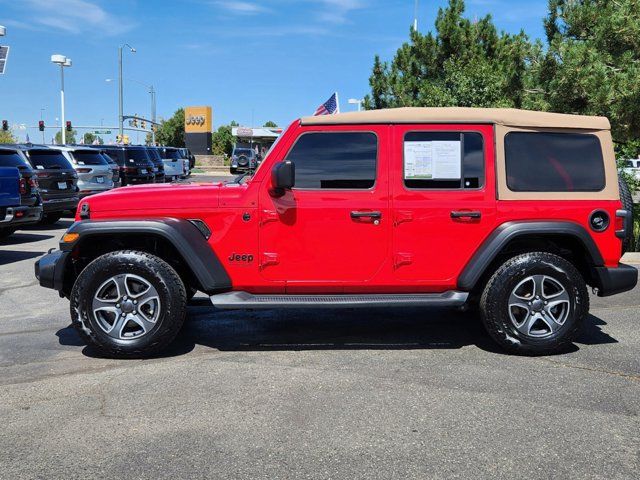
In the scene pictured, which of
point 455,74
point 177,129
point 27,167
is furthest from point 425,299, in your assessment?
point 177,129

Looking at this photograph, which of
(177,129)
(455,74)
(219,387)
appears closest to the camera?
(219,387)

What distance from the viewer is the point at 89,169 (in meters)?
15.7

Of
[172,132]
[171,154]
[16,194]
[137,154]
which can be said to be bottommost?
[16,194]

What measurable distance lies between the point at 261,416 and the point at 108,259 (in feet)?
6.03

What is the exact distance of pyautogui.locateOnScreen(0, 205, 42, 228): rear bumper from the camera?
975 cm

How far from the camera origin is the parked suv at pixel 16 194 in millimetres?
9664

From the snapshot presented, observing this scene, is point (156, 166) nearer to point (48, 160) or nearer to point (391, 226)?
point (48, 160)

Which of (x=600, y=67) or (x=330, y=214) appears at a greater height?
(x=600, y=67)

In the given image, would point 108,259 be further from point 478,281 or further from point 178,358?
point 478,281

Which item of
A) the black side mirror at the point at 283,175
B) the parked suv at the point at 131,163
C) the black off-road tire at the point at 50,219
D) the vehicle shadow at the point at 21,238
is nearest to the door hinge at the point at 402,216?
the black side mirror at the point at 283,175

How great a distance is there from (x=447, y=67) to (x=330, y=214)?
17359 millimetres

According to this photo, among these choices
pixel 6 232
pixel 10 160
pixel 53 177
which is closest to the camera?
pixel 10 160

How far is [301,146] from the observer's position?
16.5 feet

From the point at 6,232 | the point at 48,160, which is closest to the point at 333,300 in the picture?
the point at 6,232
